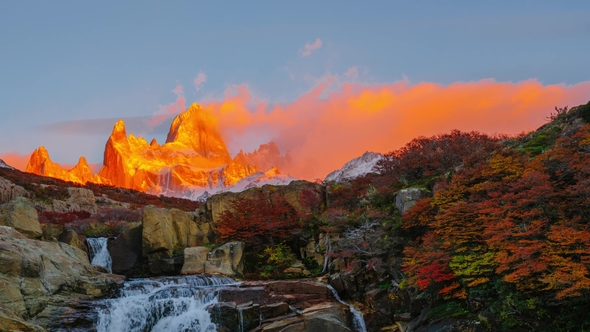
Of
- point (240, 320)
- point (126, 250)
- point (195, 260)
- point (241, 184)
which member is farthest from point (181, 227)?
point (241, 184)

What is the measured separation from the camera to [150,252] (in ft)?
104

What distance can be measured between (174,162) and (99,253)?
117 meters

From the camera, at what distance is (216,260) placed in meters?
29.6

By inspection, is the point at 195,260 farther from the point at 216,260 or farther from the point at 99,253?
the point at 99,253

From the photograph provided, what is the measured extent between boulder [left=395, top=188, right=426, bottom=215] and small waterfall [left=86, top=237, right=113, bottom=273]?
19899 mm

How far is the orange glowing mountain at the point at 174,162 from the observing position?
140375mm

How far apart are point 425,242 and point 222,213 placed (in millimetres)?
19981

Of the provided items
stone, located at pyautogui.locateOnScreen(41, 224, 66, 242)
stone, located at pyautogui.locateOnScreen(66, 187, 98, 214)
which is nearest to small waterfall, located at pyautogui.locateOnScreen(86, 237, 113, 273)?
stone, located at pyautogui.locateOnScreen(41, 224, 66, 242)

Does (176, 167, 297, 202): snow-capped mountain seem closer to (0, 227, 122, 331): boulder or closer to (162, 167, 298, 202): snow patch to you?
(162, 167, 298, 202): snow patch

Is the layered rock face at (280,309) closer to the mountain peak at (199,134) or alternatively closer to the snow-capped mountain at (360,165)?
the snow-capped mountain at (360,165)

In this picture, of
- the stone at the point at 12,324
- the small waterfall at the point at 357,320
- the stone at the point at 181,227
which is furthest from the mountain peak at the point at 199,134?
the stone at the point at 12,324

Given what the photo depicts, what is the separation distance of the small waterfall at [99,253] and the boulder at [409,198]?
19.9 m

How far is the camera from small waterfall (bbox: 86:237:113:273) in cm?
3170

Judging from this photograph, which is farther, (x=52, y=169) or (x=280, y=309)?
(x=52, y=169)
